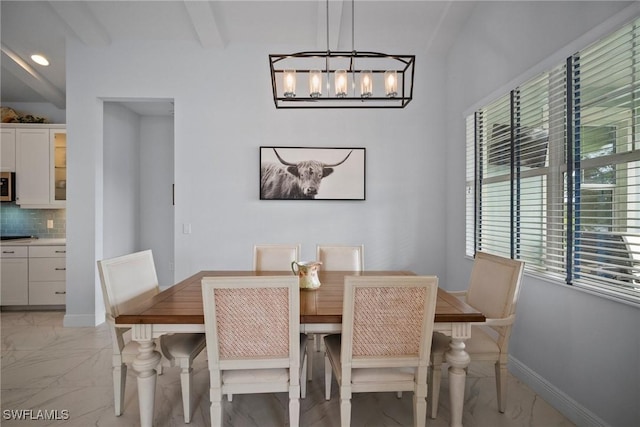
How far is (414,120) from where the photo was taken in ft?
11.6

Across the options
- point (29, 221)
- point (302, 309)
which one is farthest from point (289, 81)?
point (29, 221)

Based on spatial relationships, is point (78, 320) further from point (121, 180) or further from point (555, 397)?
point (555, 397)

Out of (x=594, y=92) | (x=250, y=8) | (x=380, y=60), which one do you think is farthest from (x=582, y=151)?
(x=250, y=8)

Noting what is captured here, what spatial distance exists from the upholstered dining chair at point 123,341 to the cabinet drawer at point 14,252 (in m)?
2.88

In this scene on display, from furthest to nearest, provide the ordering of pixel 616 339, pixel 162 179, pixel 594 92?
pixel 162 179 → pixel 594 92 → pixel 616 339

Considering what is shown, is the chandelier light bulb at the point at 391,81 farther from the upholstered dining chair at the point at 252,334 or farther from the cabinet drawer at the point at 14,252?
the cabinet drawer at the point at 14,252

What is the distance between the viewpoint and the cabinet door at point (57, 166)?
386 centimetres

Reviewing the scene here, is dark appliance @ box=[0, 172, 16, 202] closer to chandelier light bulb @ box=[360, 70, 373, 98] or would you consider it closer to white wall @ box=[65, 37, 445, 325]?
white wall @ box=[65, 37, 445, 325]

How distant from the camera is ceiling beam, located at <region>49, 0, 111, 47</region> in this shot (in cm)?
293

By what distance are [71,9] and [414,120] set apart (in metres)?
3.61

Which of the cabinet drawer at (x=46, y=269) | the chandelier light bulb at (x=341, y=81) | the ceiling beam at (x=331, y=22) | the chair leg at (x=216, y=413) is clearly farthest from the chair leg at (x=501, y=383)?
the cabinet drawer at (x=46, y=269)

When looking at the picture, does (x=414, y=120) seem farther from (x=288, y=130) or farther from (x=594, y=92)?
(x=594, y=92)

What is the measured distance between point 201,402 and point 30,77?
14.0 ft

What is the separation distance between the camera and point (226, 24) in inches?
125
